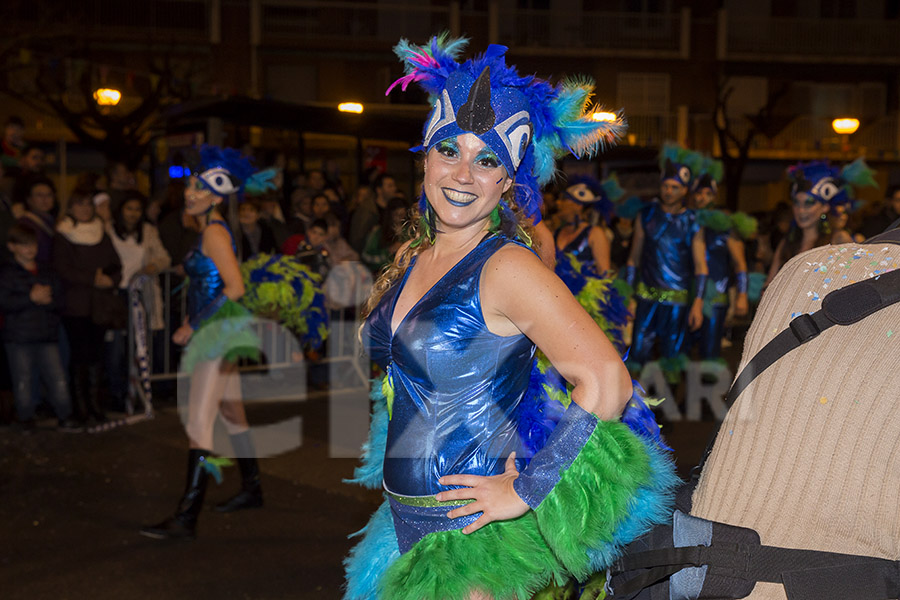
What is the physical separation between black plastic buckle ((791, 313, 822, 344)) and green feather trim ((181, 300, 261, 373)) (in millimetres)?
4269

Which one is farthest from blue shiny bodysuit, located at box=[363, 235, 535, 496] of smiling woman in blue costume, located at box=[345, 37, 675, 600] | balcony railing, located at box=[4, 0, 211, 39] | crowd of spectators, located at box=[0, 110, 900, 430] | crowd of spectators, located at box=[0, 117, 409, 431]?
balcony railing, located at box=[4, 0, 211, 39]

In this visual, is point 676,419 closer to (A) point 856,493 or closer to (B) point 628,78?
(A) point 856,493

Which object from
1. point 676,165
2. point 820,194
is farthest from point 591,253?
point 820,194

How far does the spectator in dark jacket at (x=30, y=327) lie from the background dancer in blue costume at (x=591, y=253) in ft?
14.4

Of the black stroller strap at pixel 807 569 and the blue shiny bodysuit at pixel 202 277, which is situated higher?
the blue shiny bodysuit at pixel 202 277

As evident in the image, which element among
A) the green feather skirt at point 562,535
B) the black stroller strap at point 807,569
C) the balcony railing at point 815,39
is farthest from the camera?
the balcony railing at point 815,39

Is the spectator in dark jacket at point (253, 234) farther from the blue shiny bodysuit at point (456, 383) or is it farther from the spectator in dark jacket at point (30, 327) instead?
the blue shiny bodysuit at point (456, 383)

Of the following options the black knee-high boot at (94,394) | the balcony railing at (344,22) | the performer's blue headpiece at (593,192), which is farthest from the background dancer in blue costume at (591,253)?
the balcony railing at (344,22)

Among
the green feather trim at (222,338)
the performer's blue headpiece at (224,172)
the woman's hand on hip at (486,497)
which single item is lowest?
the woman's hand on hip at (486,497)

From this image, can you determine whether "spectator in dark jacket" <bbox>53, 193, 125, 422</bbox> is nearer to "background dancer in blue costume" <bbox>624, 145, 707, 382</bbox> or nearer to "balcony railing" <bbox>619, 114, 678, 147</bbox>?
"background dancer in blue costume" <bbox>624, 145, 707, 382</bbox>

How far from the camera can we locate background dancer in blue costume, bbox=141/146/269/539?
5.21 meters

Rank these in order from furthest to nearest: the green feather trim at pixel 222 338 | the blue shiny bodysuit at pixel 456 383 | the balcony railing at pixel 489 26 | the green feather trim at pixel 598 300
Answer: the balcony railing at pixel 489 26 < the green feather trim at pixel 598 300 < the green feather trim at pixel 222 338 < the blue shiny bodysuit at pixel 456 383

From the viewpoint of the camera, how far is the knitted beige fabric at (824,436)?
1.54m

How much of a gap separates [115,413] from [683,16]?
26.8 metres
